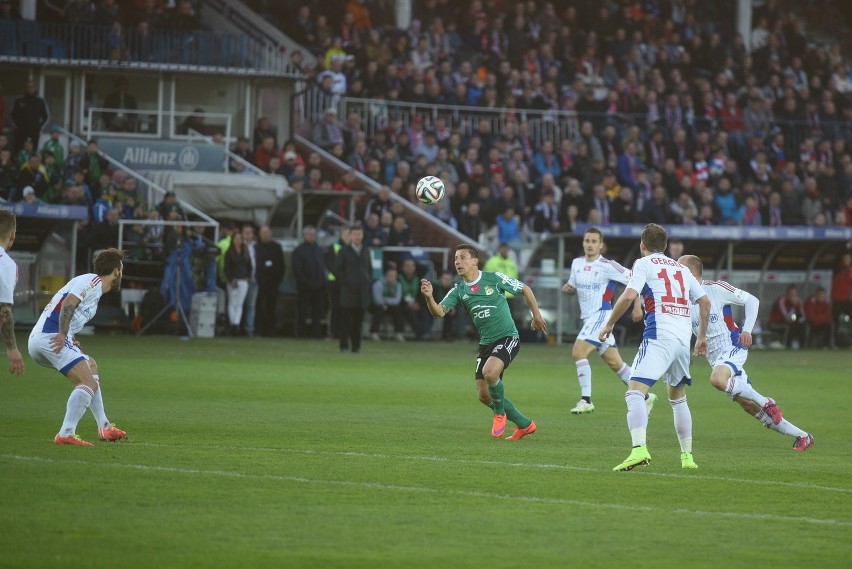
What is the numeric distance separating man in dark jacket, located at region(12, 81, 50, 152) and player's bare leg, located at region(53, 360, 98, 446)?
1868 centimetres

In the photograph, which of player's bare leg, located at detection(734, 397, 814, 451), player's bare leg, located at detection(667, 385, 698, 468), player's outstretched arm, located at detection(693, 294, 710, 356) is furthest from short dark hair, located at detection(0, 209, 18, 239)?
player's bare leg, located at detection(734, 397, 814, 451)

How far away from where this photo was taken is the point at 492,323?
14.1m

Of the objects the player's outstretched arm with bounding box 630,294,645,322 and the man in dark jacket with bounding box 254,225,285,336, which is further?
the man in dark jacket with bounding box 254,225,285,336

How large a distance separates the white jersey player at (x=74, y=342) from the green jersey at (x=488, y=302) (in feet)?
11.7

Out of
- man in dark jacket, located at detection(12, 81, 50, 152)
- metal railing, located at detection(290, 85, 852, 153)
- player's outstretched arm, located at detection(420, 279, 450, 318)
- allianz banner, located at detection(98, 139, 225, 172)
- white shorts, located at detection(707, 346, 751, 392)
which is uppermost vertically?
metal railing, located at detection(290, 85, 852, 153)

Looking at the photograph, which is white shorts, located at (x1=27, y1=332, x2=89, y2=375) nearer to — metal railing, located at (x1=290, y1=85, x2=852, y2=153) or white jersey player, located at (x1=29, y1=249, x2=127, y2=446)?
white jersey player, located at (x1=29, y1=249, x2=127, y2=446)

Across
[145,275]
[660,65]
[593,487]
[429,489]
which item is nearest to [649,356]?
[593,487]

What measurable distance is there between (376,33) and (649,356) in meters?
24.3

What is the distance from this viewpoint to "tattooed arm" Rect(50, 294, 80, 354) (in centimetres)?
1168

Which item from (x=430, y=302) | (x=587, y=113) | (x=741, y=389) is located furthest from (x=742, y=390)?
(x=587, y=113)

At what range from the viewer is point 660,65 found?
130 feet

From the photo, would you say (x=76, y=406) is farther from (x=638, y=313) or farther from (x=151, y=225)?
(x=151, y=225)

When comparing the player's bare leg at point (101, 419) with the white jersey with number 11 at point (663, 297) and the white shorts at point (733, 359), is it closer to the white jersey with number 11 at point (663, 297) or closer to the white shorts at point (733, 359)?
the white jersey with number 11 at point (663, 297)

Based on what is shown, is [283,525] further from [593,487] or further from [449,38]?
[449,38]
